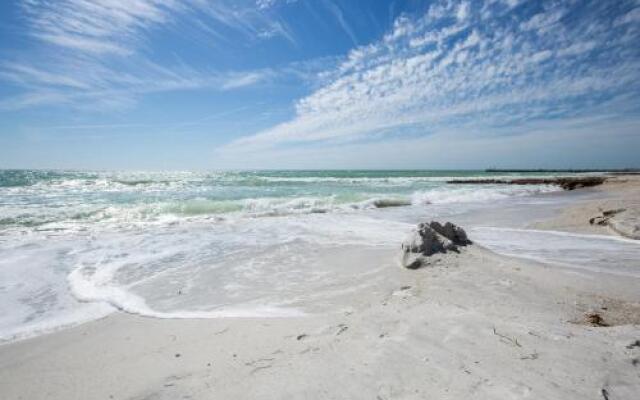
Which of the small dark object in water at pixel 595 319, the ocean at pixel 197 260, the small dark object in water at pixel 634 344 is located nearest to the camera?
the small dark object in water at pixel 634 344

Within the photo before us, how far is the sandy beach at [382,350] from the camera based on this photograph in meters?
2.10

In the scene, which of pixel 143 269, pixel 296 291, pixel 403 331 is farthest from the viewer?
pixel 143 269

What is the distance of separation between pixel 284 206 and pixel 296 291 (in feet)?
38.9

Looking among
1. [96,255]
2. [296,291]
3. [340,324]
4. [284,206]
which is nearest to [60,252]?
[96,255]

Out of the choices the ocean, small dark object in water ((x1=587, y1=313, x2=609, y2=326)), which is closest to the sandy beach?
small dark object in water ((x1=587, y1=313, x2=609, y2=326))

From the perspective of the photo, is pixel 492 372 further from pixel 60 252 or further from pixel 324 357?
pixel 60 252

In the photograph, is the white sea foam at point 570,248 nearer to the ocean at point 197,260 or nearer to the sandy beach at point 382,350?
the ocean at point 197,260

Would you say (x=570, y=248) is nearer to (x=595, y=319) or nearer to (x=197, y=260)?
(x=595, y=319)

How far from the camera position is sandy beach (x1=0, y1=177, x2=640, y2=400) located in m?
2.10

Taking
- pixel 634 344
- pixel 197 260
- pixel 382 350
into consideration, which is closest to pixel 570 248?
pixel 634 344

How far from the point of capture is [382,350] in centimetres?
252

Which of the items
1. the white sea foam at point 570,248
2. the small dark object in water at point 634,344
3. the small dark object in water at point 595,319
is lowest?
the white sea foam at point 570,248

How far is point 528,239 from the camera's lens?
7.95 metres

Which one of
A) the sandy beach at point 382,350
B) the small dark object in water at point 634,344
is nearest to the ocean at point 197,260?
the sandy beach at point 382,350
